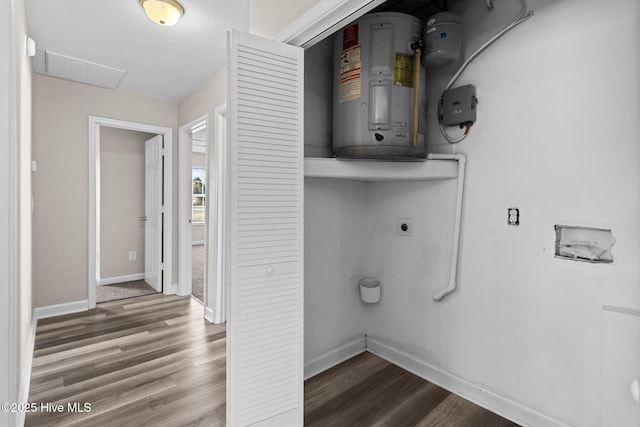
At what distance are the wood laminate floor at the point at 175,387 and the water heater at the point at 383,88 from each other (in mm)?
1409

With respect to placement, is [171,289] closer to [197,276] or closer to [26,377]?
[197,276]

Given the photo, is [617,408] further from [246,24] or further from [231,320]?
[246,24]

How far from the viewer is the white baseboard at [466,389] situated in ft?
5.57

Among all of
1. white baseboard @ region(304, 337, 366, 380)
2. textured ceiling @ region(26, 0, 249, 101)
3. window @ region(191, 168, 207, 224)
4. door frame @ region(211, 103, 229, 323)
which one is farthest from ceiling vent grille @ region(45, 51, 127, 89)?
window @ region(191, 168, 207, 224)

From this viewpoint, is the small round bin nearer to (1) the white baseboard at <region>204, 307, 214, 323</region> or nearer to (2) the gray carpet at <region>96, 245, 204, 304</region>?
(1) the white baseboard at <region>204, 307, 214, 323</region>

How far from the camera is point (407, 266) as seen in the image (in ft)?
7.59

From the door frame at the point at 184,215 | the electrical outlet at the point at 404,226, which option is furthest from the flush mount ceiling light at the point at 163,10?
the electrical outlet at the point at 404,226

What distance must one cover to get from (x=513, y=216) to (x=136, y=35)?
2907 mm

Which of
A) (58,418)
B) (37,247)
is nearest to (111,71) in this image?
(37,247)

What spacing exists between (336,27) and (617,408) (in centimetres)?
208

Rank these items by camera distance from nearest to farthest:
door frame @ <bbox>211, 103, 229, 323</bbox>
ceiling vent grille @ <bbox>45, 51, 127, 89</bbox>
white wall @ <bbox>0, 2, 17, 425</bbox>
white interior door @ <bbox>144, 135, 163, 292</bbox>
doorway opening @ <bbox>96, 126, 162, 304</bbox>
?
white wall @ <bbox>0, 2, 17, 425</bbox> → ceiling vent grille @ <bbox>45, 51, 127, 89</bbox> → door frame @ <bbox>211, 103, 229, 323</bbox> → white interior door @ <bbox>144, 135, 163, 292</bbox> → doorway opening @ <bbox>96, 126, 162, 304</bbox>

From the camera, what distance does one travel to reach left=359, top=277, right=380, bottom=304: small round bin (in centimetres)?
239

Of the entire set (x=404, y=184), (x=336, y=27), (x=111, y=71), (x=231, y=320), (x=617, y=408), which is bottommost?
(x=617, y=408)

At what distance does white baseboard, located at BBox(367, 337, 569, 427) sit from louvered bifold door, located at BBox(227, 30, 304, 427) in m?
0.91
